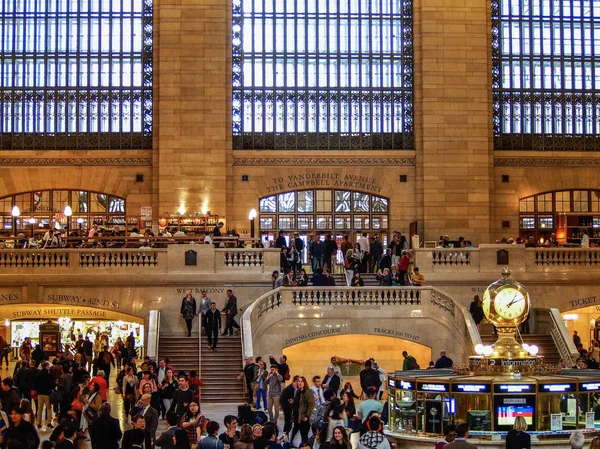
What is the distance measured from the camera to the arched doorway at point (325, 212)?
45.1m

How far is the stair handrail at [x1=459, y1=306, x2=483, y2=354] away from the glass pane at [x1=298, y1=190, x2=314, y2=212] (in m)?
12.1

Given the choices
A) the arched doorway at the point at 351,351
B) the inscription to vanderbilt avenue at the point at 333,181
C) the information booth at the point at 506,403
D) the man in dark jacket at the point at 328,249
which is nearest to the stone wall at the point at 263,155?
the inscription to vanderbilt avenue at the point at 333,181

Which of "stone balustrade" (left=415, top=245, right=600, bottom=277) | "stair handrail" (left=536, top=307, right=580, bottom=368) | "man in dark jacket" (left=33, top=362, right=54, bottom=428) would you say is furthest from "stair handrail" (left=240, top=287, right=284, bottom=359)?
"stair handrail" (left=536, top=307, right=580, bottom=368)

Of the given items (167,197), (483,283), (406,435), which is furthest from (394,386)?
(167,197)

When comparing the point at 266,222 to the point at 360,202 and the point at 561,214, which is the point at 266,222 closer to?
the point at 360,202

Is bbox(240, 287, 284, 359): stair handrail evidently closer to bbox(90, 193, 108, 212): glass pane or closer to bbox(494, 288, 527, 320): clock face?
bbox(90, 193, 108, 212): glass pane

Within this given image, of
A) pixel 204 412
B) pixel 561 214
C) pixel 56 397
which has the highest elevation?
pixel 561 214

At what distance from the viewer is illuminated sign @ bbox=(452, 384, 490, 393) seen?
57.3ft

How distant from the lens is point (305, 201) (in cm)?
4522

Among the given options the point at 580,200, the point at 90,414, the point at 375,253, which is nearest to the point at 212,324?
the point at 375,253

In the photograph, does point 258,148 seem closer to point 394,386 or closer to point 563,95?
point 563,95

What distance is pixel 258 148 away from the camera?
148 feet

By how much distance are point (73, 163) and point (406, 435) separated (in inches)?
1128

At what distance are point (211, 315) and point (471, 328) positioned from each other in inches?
267
